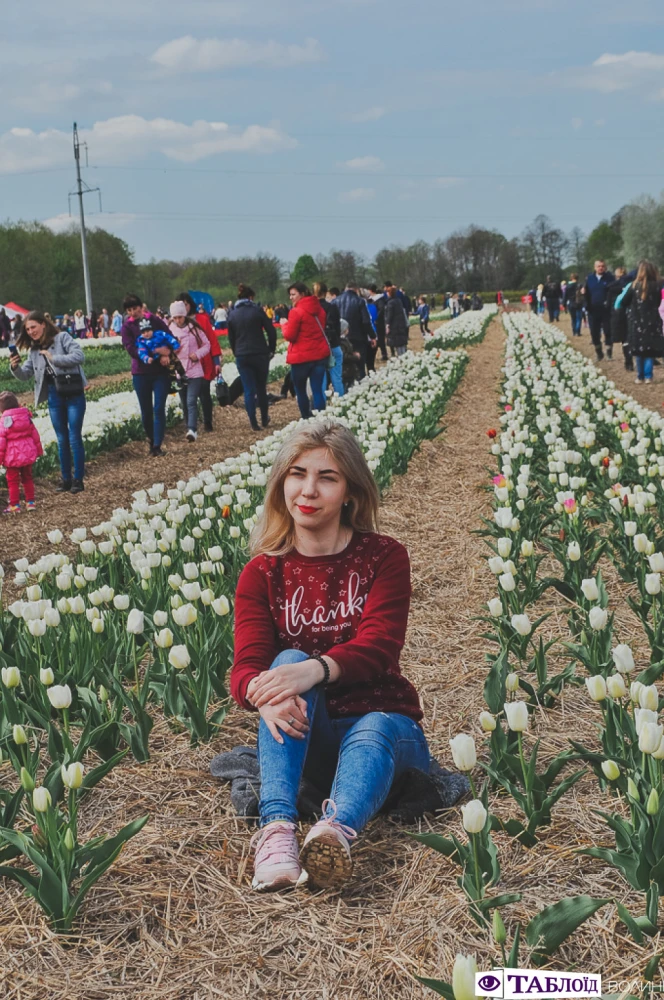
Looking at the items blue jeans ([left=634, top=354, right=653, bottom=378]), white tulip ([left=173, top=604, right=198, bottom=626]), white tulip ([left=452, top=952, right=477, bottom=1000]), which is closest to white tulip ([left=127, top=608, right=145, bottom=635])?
white tulip ([left=173, top=604, right=198, bottom=626])

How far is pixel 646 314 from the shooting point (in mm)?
12062

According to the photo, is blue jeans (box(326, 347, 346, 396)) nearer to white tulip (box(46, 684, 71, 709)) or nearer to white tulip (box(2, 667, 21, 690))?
white tulip (box(2, 667, 21, 690))

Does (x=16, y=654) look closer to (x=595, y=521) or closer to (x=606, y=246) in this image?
(x=595, y=521)

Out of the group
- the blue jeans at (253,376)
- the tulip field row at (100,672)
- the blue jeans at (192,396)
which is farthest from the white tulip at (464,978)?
the blue jeans at (253,376)

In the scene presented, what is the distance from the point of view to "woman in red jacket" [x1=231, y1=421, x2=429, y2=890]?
8.52ft

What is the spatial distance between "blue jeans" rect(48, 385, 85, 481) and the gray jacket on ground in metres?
0.12

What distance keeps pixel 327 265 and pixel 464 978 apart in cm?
8264

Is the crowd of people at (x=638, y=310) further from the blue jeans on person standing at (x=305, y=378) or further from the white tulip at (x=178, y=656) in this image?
the white tulip at (x=178, y=656)

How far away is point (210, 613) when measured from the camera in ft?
13.1

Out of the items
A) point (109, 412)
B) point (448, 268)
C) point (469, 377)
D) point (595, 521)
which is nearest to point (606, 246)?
point (448, 268)

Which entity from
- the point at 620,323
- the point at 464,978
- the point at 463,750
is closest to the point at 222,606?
the point at 463,750

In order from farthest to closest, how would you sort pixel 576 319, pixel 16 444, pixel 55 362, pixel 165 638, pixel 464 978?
pixel 576 319 < pixel 55 362 < pixel 16 444 < pixel 165 638 < pixel 464 978

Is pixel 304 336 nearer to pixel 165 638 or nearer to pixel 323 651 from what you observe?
pixel 165 638

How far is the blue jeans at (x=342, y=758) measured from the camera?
2.58m
